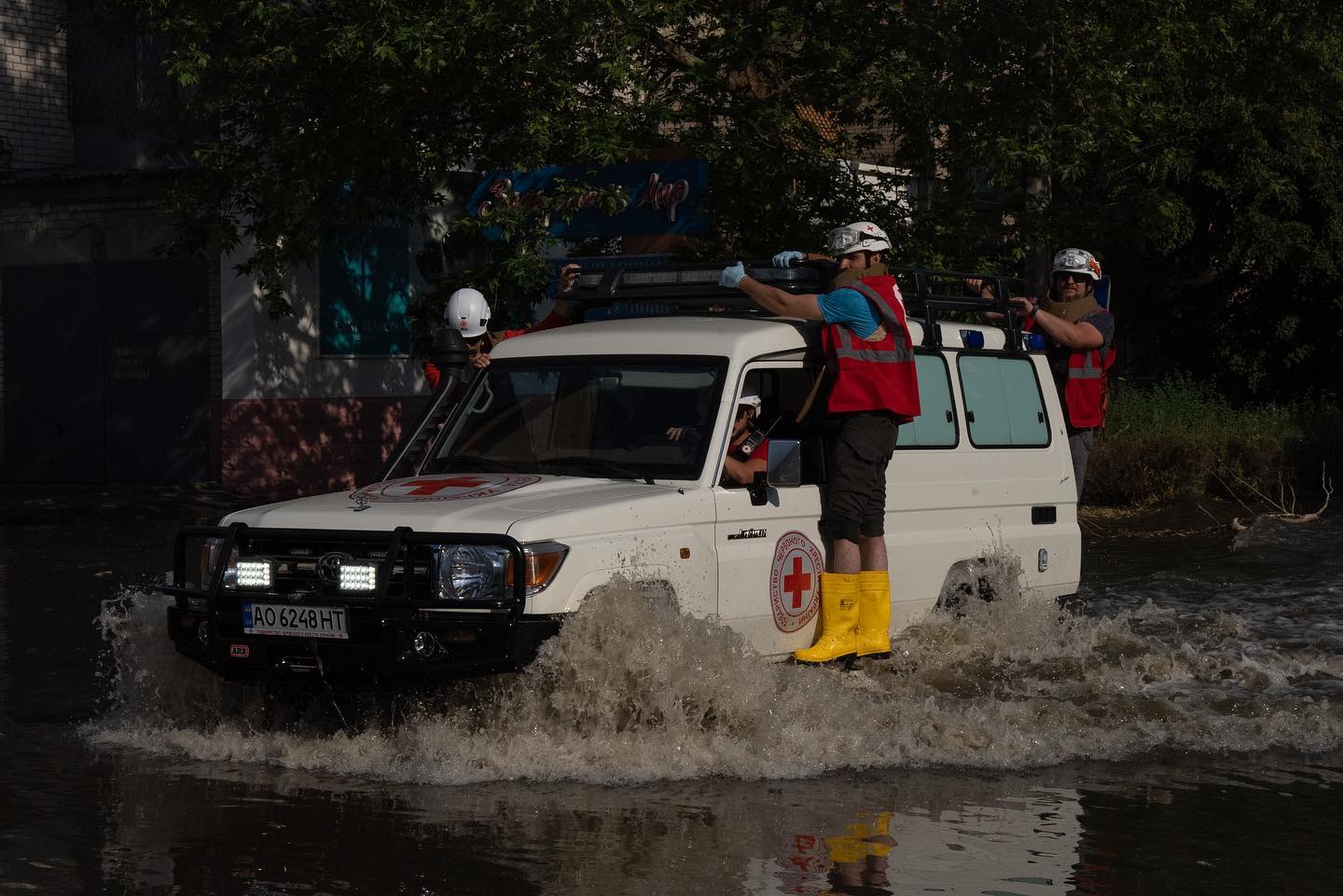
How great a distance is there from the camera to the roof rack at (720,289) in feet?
30.8

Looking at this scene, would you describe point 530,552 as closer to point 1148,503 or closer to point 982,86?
point 982,86

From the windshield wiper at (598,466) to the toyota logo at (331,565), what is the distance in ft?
4.02

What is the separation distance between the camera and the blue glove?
9.05 m

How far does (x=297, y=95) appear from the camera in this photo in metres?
17.3

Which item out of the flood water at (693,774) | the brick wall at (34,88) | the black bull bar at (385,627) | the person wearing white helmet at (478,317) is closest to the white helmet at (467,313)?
the person wearing white helmet at (478,317)

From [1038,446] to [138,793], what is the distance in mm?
5278

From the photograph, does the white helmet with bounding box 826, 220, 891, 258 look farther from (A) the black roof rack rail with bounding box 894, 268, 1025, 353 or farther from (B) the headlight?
(B) the headlight

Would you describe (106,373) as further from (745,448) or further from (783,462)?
(783,462)

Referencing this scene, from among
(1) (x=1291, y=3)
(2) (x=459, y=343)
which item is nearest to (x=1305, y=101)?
(1) (x=1291, y=3)

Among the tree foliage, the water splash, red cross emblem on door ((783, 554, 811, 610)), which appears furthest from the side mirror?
the tree foliage

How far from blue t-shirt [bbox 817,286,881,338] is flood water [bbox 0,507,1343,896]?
157 centimetres

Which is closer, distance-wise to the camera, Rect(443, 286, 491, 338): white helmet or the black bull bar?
the black bull bar

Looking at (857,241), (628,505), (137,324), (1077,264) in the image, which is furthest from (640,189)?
(137,324)

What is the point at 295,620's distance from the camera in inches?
296
